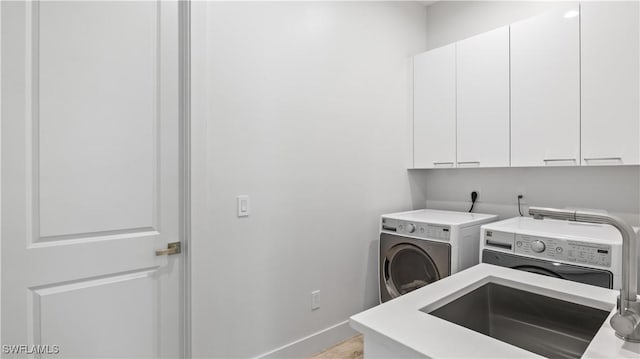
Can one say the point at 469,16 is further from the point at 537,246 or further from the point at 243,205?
the point at 243,205

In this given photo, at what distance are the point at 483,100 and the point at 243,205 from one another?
189cm

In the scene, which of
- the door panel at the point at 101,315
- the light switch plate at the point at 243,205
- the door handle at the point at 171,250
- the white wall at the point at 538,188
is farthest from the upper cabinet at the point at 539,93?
the door panel at the point at 101,315

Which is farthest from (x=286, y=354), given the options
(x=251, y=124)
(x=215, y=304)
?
(x=251, y=124)

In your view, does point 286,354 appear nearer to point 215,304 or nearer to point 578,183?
point 215,304

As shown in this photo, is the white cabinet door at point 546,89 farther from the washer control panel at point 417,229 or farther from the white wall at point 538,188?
the washer control panel at point 417,229

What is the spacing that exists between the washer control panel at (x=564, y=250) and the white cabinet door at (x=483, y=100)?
2.25 feet

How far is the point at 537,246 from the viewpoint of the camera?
178cm

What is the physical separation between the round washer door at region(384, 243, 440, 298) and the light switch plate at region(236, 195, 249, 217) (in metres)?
1.18

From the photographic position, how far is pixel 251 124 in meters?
1.88

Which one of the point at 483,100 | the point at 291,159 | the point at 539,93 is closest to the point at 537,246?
the point at 539,93

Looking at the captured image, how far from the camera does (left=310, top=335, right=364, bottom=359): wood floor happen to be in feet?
7.13

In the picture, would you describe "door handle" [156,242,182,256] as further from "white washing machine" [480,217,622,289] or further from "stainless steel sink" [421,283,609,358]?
"white washing machine" [480,217,622,289]

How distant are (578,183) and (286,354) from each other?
2.30 meters

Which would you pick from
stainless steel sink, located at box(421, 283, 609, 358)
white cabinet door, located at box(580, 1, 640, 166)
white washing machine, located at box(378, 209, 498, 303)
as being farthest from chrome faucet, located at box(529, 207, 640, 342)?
white cabinet door, located at box(580, 1, 640, 166)
